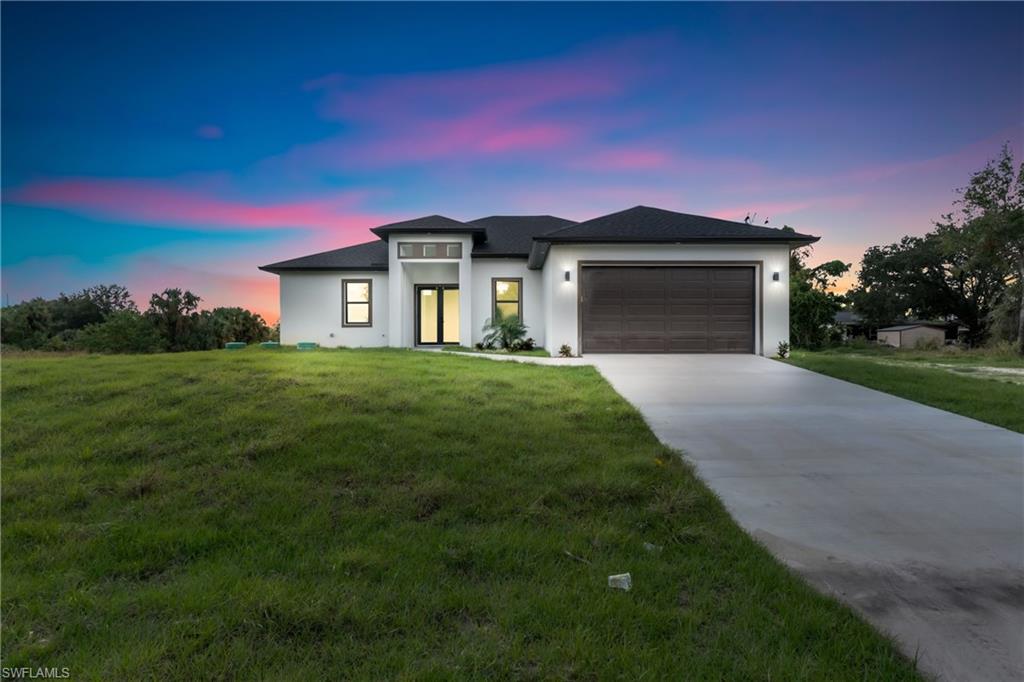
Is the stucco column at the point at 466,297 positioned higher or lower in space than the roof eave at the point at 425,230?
lower

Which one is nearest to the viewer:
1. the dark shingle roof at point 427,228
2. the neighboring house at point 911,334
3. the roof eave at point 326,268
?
the dark shingle roof at point 427,228

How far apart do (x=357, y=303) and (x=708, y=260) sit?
11242 mm

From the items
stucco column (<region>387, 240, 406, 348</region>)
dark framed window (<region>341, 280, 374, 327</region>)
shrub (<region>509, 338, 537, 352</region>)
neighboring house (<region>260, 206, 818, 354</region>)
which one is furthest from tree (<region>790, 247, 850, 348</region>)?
dark framed window (<region>341, 280, 374, 327</region>)

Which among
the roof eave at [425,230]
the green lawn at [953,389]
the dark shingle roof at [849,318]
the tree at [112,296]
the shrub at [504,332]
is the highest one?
the tree at [112,296]

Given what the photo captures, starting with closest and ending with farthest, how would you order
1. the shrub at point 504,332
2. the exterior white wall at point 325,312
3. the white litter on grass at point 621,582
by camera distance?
the white litter on grass at point 621,582 < the shrub at point 504,332 < the exterior white wall at point 325,312

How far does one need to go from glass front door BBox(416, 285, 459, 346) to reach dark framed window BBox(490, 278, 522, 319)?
5.87 ft

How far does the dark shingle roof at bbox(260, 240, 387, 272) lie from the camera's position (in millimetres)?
15492

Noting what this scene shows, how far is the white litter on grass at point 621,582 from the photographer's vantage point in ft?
6.92

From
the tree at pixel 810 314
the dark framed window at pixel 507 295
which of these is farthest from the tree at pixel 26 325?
the tree at pixel 810 314

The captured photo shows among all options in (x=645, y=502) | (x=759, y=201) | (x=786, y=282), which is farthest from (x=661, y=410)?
(x=759, y=201)

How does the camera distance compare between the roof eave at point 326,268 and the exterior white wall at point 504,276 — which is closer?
the exterior white wall at point 504,276

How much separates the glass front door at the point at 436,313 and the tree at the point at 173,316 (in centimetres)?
1017

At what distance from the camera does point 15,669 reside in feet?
5.35

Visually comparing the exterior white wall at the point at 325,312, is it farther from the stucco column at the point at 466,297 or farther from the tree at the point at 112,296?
the tree at the point at 112,296
